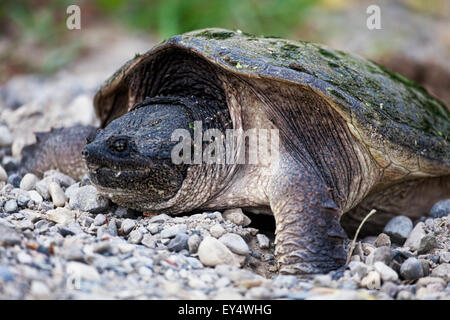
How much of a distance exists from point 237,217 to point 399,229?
1.15 meters

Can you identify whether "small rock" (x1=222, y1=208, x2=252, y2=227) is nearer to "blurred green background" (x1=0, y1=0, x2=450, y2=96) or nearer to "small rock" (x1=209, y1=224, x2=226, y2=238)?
"small rock" (x1=209, y1=224, x2=226, y2=238)

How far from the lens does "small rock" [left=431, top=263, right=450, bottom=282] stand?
7.98 feet

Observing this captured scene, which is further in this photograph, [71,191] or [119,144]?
[71,191]

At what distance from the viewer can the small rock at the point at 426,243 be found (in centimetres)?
276

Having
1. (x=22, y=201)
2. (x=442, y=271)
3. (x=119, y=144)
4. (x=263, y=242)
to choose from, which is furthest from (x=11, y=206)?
(x=442, y=271)

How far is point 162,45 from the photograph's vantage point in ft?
9.93

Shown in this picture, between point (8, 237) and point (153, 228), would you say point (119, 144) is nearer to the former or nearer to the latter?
point (153, 228)

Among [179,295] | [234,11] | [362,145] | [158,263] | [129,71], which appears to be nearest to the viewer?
[179,295]

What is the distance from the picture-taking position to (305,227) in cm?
251

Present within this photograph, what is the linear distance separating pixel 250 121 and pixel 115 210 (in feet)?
3.10

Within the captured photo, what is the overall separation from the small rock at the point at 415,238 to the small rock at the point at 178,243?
133 centimetres

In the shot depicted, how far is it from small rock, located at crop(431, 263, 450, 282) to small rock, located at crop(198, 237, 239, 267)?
1012 millimetres

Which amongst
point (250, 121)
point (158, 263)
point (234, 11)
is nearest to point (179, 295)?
point (158, 263)
